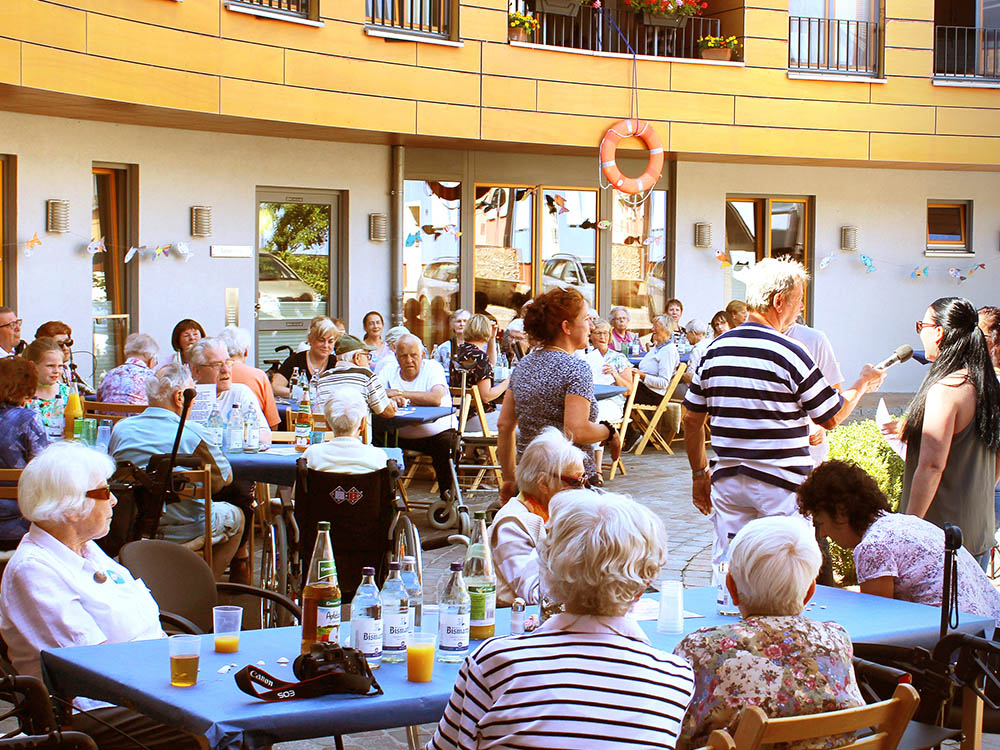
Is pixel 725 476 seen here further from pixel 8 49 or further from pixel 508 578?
pixel 8 49

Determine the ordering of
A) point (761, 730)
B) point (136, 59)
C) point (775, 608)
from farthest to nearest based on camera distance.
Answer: point (136, 59) < point (775, 608) < point (761, 730)

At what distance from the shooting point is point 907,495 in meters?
5.35

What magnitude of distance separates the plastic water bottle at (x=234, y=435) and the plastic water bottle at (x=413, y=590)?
364 cm

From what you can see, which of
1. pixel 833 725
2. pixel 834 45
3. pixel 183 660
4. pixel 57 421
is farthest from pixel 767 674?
pixel 834 45

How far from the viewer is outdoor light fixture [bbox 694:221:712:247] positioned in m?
17.5

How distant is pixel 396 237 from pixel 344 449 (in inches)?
378

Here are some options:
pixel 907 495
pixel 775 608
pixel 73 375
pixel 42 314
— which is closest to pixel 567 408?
pixel 907 495

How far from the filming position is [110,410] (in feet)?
24.6

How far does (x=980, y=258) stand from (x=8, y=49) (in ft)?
47.1

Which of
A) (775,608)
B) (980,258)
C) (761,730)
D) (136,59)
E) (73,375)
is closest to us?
(761,730)

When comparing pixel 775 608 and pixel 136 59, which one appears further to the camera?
pixel 136 59

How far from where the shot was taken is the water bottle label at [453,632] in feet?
11.3

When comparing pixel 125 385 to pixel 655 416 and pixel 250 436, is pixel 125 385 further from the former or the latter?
pixel 655 416

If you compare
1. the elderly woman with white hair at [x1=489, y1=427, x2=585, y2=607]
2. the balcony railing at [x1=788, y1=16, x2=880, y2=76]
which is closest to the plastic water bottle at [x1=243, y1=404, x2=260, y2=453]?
the elderly woman with white hair at [x1=489, y1=427, x2=585, y2=607]
